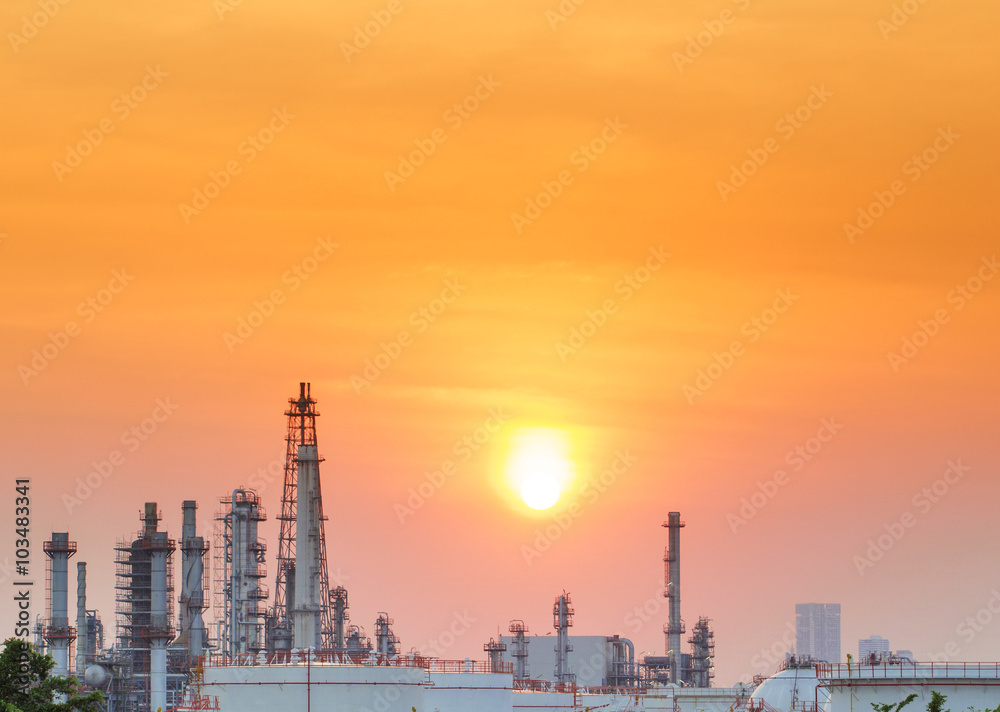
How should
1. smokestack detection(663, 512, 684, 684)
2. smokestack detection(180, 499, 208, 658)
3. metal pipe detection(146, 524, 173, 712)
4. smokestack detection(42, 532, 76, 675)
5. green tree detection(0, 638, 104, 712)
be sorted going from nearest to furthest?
1. green tree detection(0, 638, 104, 712)
2. metal pipe detection(146, 524, 173, 712)
3. smokestack detection(42, 532, 76, 675)
4. smokestack detection(180, 499, 208, 658)
5. smokestack detection(663, 512, 684, 684)

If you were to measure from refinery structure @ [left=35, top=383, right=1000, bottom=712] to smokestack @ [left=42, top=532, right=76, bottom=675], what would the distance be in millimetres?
89

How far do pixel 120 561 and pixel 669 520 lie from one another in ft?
188

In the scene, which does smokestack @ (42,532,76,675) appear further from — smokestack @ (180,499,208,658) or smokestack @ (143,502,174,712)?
smokestack @ (180,499,208,658)

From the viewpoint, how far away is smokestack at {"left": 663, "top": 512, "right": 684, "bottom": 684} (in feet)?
481

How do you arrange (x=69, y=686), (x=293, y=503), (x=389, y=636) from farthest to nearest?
(x=389, y=636)
(x=293, y=503)
(x=69, y=686)

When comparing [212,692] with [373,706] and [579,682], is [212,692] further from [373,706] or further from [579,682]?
[579,682]

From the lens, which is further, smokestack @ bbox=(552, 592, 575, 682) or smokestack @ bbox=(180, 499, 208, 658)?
smokestack @ bbox=(552, 592, 575, 682)

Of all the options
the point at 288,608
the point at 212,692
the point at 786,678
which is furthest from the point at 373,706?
the point at 288,608

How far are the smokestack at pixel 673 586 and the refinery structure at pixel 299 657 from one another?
126 mm

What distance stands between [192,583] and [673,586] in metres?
50.1

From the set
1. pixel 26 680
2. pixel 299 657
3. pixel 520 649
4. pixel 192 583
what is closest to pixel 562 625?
pixel 520 649

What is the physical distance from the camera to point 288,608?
108 metres

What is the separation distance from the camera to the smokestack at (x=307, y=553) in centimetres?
8900

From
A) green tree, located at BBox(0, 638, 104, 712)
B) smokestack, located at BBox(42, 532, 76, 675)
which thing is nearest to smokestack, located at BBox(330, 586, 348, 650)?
smokestack, located at BBox(42, 532, 76, 675)
